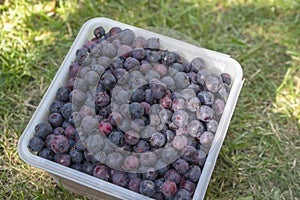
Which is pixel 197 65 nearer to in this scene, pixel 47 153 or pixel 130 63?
pixel 130 63

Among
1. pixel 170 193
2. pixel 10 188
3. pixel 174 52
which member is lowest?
pixel 10 188

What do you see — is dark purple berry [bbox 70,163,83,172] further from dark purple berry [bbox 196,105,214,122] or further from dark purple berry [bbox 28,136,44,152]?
dark purple berry [bbox 196,105,214,122]

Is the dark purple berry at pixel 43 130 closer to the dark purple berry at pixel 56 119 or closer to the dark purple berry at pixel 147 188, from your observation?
the dark purple berry at pixel 56 119

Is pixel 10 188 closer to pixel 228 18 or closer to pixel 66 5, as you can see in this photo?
pixel 66 5

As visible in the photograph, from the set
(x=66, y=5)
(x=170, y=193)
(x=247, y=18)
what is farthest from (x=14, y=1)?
(x=170, y=193)

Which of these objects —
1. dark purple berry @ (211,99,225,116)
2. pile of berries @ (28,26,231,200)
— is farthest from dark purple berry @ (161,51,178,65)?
dark purple berry @ (211,99,225,116)

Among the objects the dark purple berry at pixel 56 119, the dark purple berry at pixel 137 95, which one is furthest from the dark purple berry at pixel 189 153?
the dark purple berry at pixel 56 119

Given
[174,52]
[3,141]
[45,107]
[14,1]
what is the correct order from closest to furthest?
1. [45,107]
2. [174,52]
3. [3,141]
4. [14,1]
